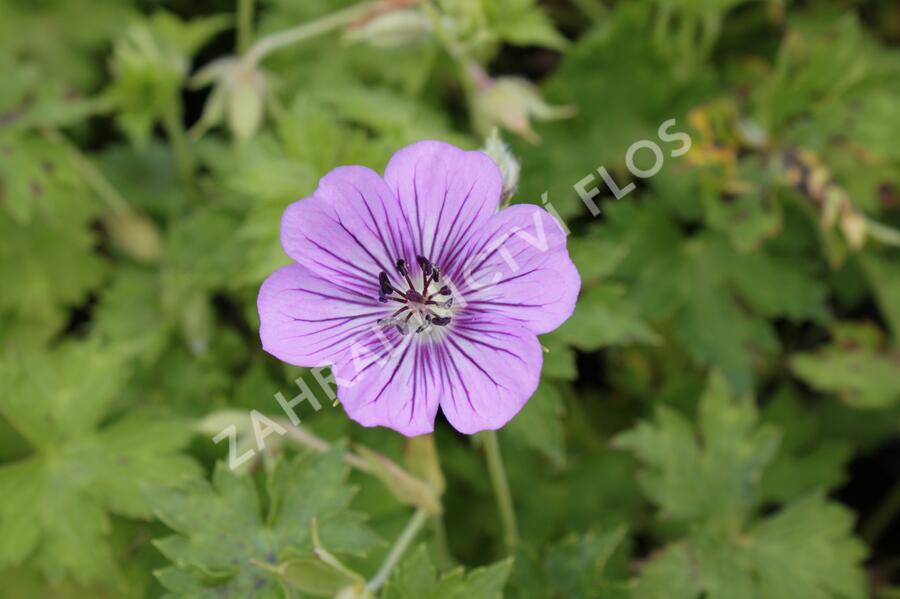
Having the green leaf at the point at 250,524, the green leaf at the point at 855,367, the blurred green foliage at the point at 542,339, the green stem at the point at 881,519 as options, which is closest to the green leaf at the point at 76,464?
the blurred green foliage at the point at 542,339

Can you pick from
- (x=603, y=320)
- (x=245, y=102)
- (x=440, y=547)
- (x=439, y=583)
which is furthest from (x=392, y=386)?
(x=245, y=102)

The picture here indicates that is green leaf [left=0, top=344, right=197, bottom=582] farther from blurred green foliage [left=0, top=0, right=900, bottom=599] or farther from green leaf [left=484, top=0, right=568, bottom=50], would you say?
green leaf [left=484, top=0, right=568, bottom=50]

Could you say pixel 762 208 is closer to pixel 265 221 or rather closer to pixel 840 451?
pixel 840 451

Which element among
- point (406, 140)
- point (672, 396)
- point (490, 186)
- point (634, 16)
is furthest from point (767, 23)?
point (490, 186)

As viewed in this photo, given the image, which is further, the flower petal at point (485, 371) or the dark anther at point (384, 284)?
the dark anther at point (384, 284)

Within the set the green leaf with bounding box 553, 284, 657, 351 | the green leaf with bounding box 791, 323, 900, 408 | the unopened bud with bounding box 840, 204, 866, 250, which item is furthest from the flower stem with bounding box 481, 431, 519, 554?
the unopened bud with bounding box 840, 204, 866, 250

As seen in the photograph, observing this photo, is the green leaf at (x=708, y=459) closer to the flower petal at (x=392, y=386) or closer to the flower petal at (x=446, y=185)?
the flower petal at (x=392, y=386)

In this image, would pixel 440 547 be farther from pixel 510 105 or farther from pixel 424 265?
pixel 510 105
